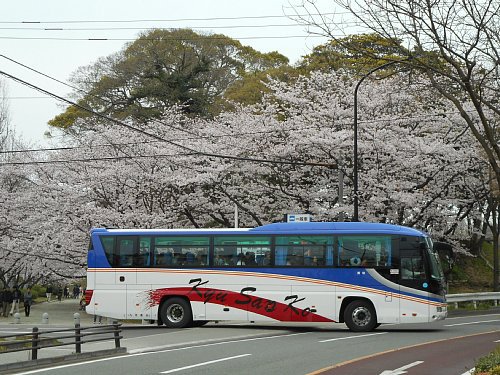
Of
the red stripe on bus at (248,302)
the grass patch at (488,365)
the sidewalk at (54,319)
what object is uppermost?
the red stripe on bus at (248,302)

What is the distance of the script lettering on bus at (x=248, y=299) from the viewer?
25438 mm

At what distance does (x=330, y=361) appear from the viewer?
16188mm

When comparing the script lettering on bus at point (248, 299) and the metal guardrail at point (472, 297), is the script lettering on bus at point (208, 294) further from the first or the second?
the metal guardrail at point (472, 297)

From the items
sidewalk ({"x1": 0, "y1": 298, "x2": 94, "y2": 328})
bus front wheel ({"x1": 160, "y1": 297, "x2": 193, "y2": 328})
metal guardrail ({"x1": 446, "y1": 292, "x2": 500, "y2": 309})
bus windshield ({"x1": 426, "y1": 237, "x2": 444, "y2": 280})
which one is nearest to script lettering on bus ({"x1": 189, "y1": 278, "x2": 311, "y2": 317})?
bus front wheel ({"x1": 160, "y1": 297, "x2": 193, "y2": 328})

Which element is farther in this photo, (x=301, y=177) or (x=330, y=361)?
(x=301, y=177)

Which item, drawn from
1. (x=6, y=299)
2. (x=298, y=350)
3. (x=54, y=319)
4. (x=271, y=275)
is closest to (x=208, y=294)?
(x=271, y=275)

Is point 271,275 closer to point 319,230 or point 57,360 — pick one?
point 319,230

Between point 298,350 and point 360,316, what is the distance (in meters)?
6.88

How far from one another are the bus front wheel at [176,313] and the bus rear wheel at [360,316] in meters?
5.15

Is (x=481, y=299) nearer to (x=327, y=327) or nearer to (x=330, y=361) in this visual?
(x=327, y=327)

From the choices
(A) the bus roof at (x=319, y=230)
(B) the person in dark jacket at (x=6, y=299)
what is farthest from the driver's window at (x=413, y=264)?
(B) the person in dark jacket at (x=6, y=299)

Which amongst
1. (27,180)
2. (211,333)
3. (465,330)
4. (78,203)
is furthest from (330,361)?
(27,180)

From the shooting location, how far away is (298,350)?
61.0 ft

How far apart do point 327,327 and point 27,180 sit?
28.6 m
